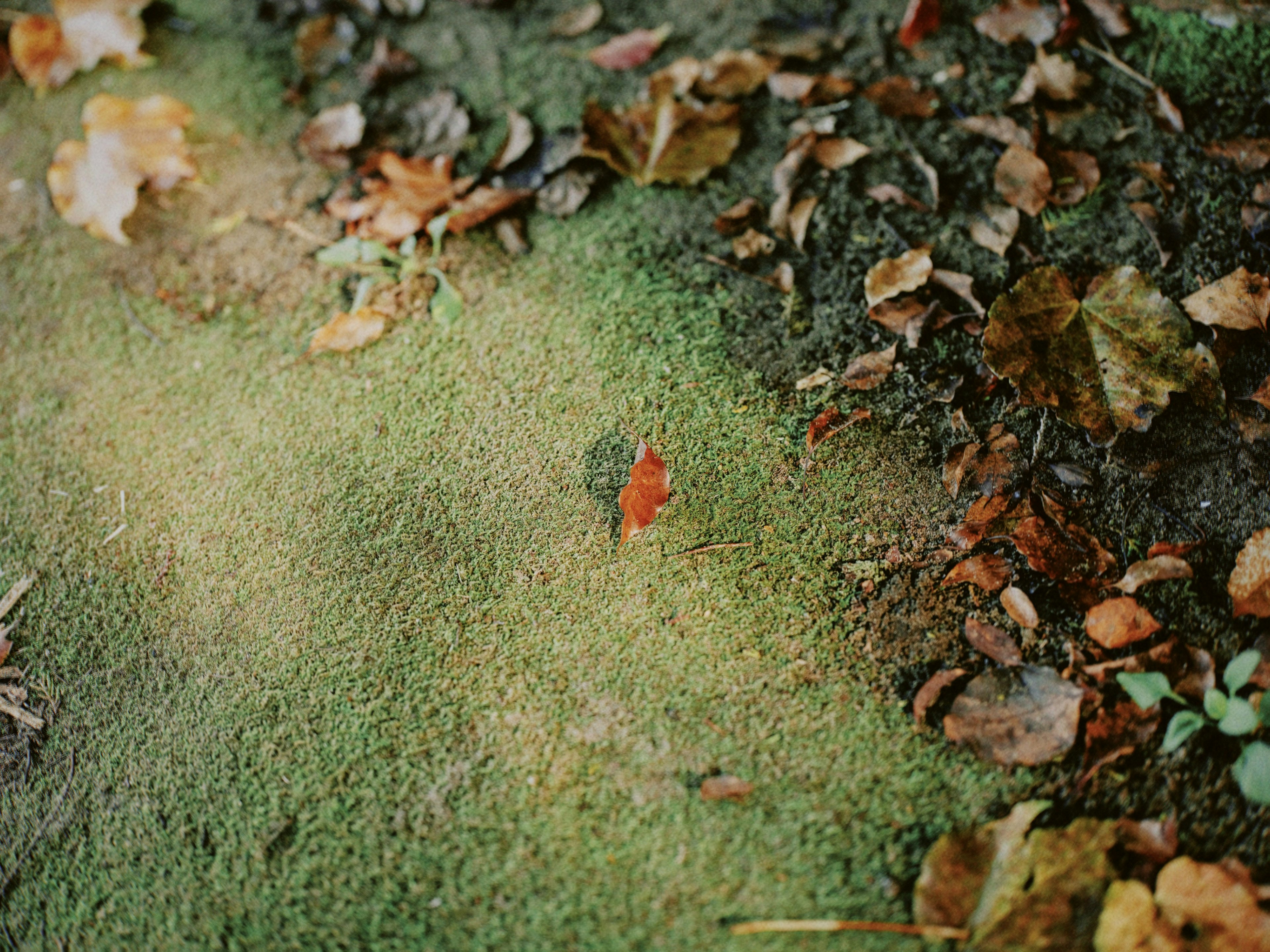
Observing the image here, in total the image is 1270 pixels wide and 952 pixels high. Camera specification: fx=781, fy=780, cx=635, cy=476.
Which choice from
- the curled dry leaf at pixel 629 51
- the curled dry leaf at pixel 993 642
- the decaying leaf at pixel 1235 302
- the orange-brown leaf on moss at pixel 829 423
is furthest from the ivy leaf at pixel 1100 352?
the curled dry leaf at pixel 629 51

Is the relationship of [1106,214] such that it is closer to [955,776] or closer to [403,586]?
[955,776]

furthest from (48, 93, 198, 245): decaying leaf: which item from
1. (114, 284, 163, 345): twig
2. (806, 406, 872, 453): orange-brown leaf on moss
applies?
(806, 406, 872, 453): orange-brown leaf on moss

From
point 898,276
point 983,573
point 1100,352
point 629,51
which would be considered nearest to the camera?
point 983,573

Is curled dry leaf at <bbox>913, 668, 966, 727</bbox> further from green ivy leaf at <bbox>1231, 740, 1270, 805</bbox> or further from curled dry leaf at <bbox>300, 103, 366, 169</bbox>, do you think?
curled dry leaf at <bbox>300, 103, 366, 169</bbox>

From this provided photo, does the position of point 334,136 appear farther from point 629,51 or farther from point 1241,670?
point 1241,670

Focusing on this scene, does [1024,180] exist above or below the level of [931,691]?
above

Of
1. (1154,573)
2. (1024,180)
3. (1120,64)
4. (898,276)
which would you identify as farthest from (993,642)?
(1120,64)

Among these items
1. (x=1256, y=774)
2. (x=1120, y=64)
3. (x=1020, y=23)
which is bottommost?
(x=1256, y=774)
